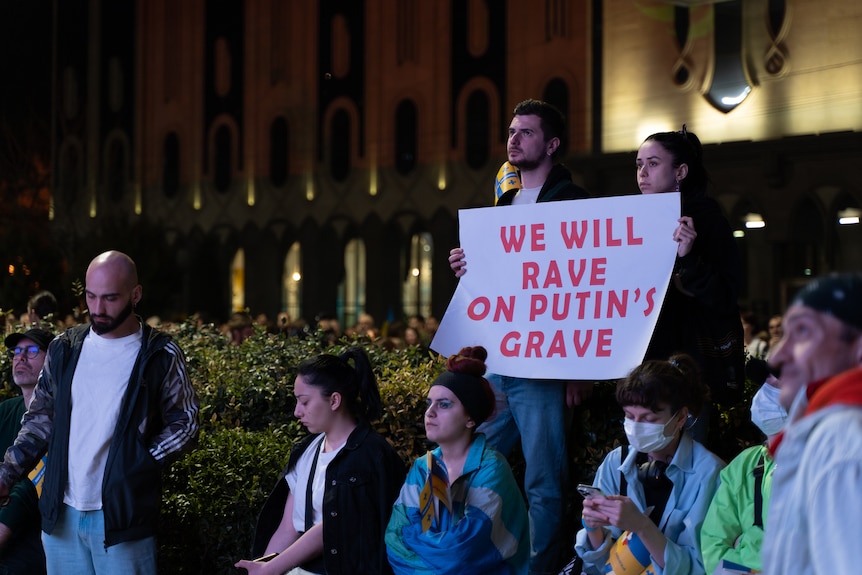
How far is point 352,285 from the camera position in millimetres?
28328

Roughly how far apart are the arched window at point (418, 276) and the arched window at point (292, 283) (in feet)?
12.6

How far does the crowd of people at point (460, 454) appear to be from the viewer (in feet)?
13.6

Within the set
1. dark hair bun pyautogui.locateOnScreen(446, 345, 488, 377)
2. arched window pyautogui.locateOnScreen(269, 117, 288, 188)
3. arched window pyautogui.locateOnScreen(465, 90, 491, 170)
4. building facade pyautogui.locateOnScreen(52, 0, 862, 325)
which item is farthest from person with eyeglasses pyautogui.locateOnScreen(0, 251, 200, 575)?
arched window pyautogui.locateOnScreen(269, 117, 288, 188)

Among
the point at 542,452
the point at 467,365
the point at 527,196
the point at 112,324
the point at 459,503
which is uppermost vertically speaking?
the point at 527,196

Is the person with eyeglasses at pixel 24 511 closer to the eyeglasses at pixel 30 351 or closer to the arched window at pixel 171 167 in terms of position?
the eyeglasses at pixel 30 351

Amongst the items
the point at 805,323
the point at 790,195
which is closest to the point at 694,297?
the point at 805,323

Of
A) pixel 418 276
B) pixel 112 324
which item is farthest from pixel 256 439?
pixel 418 276

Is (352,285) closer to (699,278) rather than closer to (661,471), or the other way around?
(699,278)

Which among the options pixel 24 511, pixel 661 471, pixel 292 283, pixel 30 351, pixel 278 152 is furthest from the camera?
pixel 292 283

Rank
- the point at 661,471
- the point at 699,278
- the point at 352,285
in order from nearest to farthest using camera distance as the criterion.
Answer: the point at 661,471 < the point at 699,278 < the point at 352,285

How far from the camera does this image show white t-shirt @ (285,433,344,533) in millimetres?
4977

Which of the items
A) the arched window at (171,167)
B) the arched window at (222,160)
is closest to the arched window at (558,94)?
the arched window at (222,160)

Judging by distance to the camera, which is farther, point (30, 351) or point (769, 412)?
point (30, 351)

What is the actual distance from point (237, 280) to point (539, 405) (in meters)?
26.5
